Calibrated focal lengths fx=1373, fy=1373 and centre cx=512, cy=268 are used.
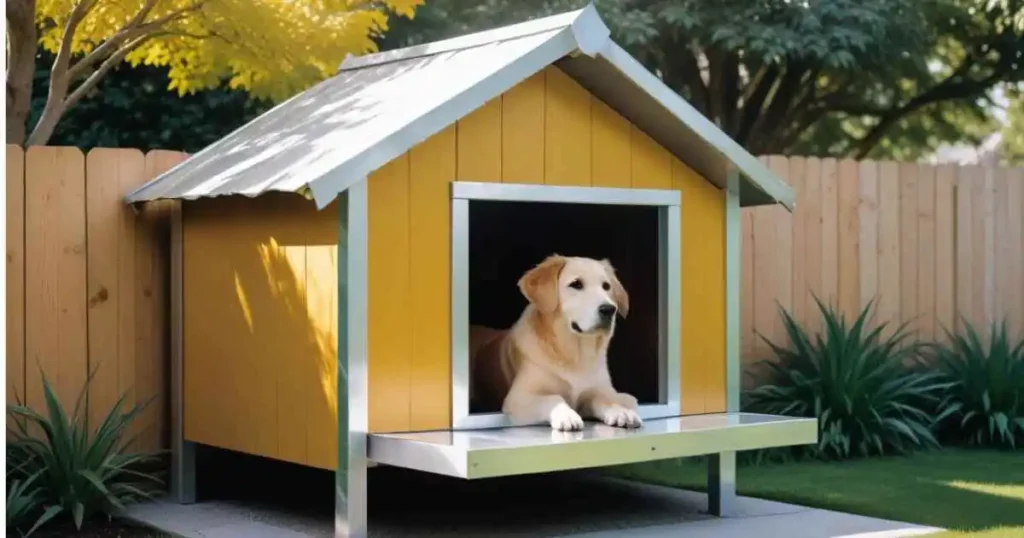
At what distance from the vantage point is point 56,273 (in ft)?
23.2

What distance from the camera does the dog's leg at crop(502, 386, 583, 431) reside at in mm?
6062

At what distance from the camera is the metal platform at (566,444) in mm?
5484

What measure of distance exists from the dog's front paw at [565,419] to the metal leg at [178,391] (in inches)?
84.8

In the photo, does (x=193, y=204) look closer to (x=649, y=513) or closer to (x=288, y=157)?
(x=288, y=157)

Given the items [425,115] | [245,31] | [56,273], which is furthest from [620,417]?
[245,31]

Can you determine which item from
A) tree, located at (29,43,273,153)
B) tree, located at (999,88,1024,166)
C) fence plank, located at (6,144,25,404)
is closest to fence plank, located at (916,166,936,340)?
fence plank, located at (6,144,25,404)

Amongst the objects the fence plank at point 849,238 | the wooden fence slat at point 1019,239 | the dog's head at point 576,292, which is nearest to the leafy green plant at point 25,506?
the dog's head at point 576,292

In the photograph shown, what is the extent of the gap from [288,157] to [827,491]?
3.44m

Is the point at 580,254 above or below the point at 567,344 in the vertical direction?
above

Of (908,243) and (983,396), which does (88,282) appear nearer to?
(908,243)

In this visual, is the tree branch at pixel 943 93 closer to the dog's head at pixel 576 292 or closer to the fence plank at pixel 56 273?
the dog's head at pixel 576 292

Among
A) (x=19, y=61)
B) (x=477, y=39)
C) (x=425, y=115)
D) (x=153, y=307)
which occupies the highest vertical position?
(x=19, y=61)

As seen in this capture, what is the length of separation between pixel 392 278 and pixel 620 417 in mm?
1218

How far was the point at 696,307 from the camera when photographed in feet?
23.1
